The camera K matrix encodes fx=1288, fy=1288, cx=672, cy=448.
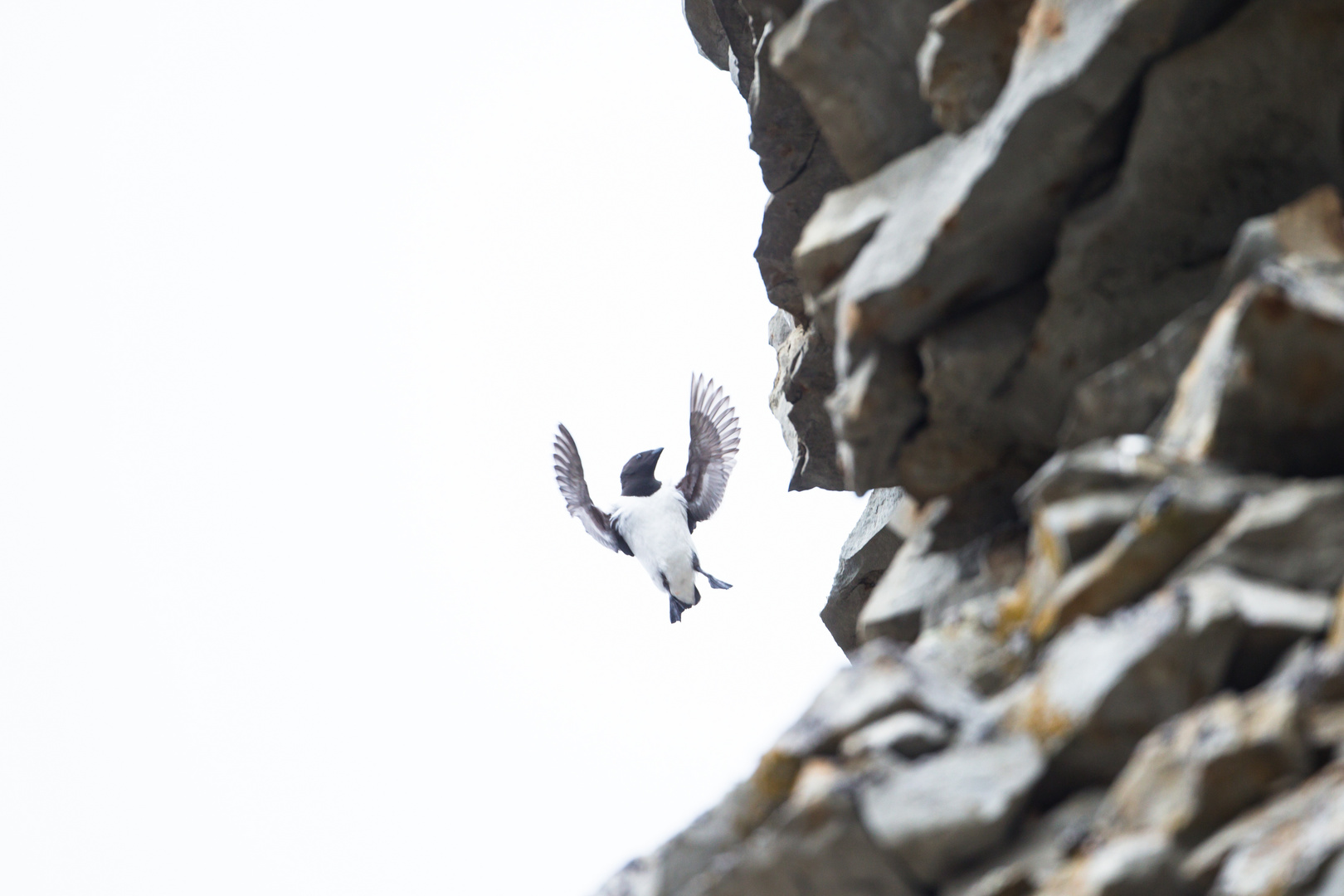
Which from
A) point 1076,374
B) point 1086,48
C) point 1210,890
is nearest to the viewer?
point 1210,890

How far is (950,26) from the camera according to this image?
8.99m

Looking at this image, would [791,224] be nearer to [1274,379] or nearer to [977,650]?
[977,650]

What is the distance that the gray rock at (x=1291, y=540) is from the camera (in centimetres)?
630

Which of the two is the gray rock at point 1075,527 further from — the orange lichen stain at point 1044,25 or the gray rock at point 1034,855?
the orange lichen stain at point 1044,25

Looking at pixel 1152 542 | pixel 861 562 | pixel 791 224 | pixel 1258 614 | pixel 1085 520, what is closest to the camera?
pixel 1258 614

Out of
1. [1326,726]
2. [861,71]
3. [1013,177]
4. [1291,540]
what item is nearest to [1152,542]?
[1291,540]

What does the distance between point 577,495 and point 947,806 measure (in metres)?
13.7

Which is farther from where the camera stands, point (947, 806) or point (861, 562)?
point (861, 562)

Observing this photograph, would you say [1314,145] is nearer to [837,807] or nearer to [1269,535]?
[1269,535]

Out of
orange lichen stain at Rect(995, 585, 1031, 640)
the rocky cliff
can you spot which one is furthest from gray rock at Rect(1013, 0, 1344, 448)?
orange lichen stain at Rect(995, 585, 1031, 640)

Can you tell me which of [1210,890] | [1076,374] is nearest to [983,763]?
[1210,890]

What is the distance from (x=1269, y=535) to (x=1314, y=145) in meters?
2.87

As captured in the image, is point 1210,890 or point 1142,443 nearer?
point 1210,890

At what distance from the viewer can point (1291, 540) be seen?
250 inches
